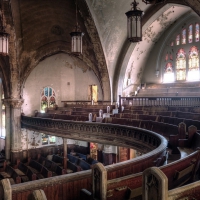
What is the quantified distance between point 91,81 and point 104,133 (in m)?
9.12

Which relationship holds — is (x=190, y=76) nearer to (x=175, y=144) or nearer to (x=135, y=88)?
(x=135, y=88)

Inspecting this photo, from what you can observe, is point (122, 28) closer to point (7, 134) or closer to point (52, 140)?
point (52, 140)

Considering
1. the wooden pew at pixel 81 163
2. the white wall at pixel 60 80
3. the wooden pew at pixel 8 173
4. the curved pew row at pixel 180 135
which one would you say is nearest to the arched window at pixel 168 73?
the white wall at pixel 60 80

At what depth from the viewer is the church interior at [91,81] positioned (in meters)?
9.45

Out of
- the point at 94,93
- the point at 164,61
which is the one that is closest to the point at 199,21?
the point at 164,61

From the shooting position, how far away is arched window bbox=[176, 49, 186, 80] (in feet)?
58.5

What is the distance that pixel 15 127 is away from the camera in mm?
16953

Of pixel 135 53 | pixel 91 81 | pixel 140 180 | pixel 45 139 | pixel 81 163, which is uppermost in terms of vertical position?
pixel 135 53

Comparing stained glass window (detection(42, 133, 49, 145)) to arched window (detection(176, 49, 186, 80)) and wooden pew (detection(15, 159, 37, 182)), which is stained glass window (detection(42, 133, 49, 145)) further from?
arched window (detection(176, 49, 186, 80))

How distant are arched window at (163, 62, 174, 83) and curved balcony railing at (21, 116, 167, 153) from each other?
953 centimetres

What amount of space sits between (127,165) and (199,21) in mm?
15643

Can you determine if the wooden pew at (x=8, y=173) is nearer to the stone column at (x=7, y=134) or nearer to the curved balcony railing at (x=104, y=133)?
the stone column at (x=7, y=134)

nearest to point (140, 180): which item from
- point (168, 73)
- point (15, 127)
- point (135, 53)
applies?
point (135, 53)

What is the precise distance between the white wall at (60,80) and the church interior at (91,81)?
72 millimetres
